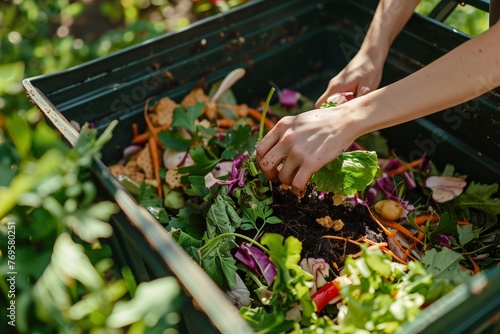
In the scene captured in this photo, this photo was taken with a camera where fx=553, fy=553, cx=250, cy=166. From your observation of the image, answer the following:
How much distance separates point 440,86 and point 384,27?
1.57 ft

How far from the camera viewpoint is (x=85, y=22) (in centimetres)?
276

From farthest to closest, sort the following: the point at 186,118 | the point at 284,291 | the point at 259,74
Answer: the point at 259,74 → the point at 186,118 → the point at 284,291

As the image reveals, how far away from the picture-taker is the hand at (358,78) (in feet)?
4.56

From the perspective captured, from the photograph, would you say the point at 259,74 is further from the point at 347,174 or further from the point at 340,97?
the point at 347,174

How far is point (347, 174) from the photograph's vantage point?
3.88 ft

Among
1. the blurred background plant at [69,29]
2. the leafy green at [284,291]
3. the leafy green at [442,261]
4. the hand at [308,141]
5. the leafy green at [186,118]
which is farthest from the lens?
the blurred background plant at [69,29]

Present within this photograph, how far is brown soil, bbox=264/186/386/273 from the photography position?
3.95ft

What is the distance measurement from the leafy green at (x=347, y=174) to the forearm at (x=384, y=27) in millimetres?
364

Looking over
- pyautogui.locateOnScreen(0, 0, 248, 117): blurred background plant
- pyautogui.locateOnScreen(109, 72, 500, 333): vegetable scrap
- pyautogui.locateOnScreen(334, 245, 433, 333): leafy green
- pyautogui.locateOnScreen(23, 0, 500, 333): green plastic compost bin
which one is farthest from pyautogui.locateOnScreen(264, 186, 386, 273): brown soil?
pyautogui.locateOnScreen(0, 0, 248, 117): blurred background plant

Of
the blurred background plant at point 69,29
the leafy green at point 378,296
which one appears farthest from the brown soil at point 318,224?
the blurred background plant at point 69,29

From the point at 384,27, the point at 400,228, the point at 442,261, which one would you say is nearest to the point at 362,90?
the point at 384,27

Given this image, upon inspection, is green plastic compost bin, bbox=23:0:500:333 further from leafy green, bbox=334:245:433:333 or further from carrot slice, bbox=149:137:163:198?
leafy green, bbox=334:245:433:333

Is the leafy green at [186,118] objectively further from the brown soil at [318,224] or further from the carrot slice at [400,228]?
the carrot slice at [400,228]

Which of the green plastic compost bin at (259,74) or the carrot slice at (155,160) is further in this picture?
the carrot slice at (155,160)
